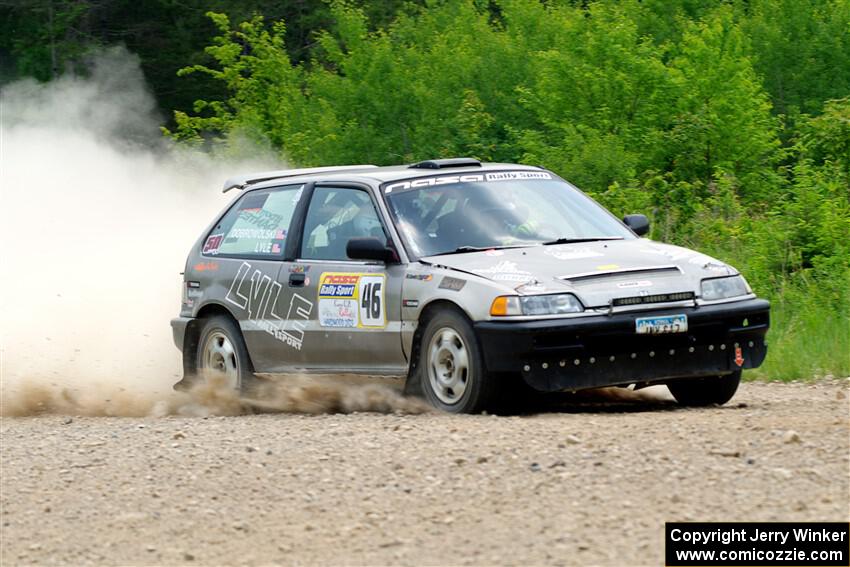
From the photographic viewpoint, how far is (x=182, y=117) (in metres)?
30.0

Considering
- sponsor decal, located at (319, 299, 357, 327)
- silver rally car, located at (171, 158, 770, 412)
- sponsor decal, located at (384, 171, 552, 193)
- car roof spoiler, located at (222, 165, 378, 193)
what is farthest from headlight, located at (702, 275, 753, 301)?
car roof spoiler, located at (222, 165, 378, 193)

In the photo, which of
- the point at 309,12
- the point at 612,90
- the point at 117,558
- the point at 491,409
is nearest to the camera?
the point at 117,558

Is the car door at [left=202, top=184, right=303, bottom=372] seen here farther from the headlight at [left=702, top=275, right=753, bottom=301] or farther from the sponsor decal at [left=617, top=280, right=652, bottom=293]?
the headlight at [left=702, top=275, right=753, bottom=301]

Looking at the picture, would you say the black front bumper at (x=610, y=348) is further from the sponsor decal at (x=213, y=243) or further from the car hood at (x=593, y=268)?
the sponsor decal at (x=213, y=243)

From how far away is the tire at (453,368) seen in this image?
834 cm

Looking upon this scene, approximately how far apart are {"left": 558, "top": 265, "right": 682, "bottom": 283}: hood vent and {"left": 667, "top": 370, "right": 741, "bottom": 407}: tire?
0.85m

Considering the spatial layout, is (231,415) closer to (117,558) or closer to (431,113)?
(117,558)

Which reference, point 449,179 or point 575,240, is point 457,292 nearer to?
point 575,240

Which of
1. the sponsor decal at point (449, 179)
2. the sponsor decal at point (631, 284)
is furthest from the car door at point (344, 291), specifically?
the sponsor decal at point (631, 284)

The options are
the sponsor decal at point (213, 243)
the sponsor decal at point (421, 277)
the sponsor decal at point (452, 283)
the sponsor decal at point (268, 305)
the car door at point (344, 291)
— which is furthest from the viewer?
the sponsor decal at point (213, 243)

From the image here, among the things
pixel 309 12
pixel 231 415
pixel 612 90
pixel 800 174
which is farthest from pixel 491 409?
pixel 309 12

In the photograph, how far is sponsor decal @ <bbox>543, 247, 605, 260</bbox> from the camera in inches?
348

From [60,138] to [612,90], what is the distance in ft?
35.6

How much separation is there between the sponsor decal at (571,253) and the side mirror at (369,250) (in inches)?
38.1
